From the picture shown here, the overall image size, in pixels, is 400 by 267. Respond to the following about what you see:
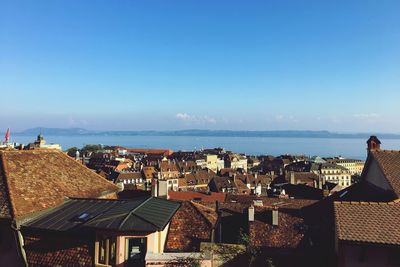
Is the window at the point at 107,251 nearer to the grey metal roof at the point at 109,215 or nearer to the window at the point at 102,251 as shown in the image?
the window at the point at 102,251

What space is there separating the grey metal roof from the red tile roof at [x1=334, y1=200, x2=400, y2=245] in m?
6.99

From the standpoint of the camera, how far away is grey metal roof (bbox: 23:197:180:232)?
13.6m

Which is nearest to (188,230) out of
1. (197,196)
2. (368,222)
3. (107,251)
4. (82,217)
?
(107,251)

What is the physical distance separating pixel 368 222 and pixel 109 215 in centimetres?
1010

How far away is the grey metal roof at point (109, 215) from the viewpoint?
13.6m

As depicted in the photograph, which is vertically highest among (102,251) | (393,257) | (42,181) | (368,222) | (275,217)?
(42,181)

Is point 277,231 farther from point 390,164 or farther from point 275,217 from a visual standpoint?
point 390,164

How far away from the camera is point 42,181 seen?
692 inches

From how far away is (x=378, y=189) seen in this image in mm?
21188

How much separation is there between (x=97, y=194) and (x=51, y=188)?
2.86 m

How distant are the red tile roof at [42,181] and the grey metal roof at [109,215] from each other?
0.72 metres

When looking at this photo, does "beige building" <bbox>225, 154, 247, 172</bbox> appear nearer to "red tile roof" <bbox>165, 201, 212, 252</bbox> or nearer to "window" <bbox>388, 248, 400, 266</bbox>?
"red tile roof" <bbox>165, 201, 212, 252</bbox>

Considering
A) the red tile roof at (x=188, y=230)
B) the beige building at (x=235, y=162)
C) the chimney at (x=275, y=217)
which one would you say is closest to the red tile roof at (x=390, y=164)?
the chimney at (x=275, y=217)

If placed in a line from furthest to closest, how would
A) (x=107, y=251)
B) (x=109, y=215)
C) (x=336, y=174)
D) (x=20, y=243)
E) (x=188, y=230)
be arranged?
(x=336, y=174)
(x=188, y=230)
(x=20, y=243)
(x=109, y=215)
(x=107, y=251)
